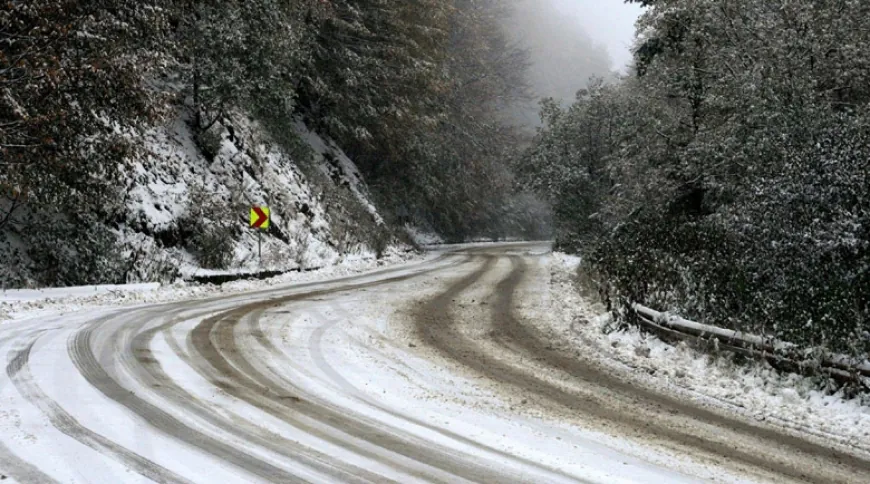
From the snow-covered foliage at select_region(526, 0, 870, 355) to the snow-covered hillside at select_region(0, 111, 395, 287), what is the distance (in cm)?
1025

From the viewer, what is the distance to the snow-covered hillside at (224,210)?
51.0 ft

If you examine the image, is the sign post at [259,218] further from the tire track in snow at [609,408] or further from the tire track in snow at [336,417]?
the tire track in snow at [336,417]

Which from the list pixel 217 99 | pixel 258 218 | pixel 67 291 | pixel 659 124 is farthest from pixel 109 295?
pixel 659 124

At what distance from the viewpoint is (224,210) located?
750 inches

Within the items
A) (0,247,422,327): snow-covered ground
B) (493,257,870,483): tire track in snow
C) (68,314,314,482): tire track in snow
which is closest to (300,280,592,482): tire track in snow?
(68,314,314,482): tire track in snow

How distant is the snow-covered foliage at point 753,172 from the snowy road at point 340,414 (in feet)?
9.70

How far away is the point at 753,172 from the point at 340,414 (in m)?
11.1

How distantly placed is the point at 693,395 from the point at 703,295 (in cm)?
380

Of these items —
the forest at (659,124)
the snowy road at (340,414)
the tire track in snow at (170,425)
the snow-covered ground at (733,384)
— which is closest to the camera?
the tire track in snow at (170,425)

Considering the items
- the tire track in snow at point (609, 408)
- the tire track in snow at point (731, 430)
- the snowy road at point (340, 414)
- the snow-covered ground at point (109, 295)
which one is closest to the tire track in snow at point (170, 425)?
the snowy road at point (340, 414)

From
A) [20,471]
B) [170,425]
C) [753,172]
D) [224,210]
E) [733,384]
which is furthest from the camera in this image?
[224,210]

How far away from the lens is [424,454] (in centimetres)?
475

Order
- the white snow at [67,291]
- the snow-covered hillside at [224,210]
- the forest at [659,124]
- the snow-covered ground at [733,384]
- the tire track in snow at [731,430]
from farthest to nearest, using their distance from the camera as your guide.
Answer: the snow-covered hillside at [224,210], the white snow at [67,291], the forest at [659,124], the snow-covered ground at [733,384], the tire track in snow at [731,430]

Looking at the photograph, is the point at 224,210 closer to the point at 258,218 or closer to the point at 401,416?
the point at 258,218
